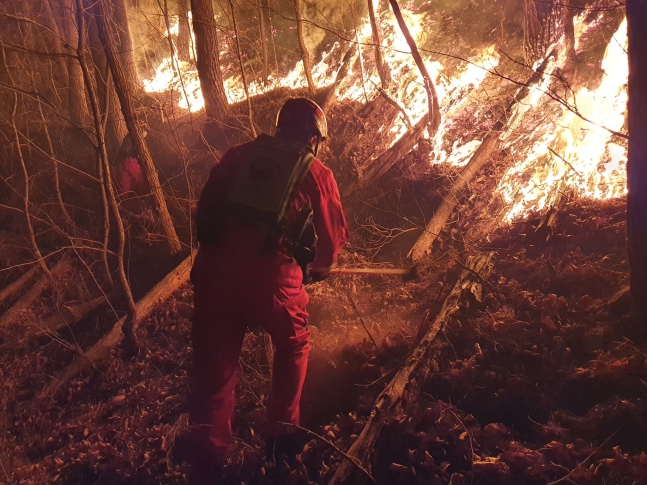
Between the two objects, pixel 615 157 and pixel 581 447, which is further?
pixel 615 157

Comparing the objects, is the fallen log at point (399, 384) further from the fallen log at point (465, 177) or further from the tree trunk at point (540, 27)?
the tree trunk at point (540, 27)

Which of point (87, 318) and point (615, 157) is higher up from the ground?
point (615, 157)

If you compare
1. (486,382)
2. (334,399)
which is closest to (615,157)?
(486,382)

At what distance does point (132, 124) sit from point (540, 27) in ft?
25.3

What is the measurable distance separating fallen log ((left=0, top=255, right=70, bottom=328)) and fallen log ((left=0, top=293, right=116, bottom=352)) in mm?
440

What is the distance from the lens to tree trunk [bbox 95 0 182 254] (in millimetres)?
5262

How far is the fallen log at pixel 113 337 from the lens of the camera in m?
5.23

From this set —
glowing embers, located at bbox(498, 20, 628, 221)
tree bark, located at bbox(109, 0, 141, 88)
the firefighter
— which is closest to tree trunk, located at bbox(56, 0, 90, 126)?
tree bark, located at bbox(109, 0, 141, 88)

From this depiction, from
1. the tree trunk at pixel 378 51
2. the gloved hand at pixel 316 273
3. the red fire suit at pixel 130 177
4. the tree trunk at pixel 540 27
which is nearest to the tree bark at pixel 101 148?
the red fire suit at pixel 130 177

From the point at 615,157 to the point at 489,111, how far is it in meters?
2.35

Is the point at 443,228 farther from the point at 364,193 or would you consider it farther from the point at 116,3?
the point at 116,3

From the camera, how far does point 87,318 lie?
6.59m

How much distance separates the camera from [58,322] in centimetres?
643

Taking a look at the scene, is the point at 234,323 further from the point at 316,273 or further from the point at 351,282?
the point at 351,282
